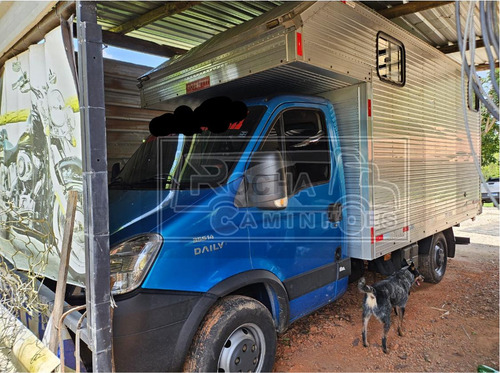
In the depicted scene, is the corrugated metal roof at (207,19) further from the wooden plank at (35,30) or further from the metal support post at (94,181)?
the metal support post at (94,181)

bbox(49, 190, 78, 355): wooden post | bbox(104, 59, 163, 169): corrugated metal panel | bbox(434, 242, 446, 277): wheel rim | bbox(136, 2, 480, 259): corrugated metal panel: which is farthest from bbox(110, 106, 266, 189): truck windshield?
bbox(434, 242, 446, 277): wheel rim

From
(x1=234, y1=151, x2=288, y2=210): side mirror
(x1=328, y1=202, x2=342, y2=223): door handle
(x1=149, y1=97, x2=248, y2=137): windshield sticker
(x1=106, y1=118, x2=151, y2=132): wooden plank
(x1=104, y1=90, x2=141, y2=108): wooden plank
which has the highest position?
(x1=104, y1=90, x2=141, y2=108): wooden plank

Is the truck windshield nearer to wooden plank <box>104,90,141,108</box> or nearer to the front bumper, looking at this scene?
the front bumper

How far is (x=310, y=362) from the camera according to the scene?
3383 millimetres

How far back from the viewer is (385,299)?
374 cm

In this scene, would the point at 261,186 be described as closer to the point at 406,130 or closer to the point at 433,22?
the point at 406,130

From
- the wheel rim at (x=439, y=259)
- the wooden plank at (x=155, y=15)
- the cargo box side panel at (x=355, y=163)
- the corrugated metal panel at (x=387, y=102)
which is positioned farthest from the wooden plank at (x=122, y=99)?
the wheel rim at (x=439, y=259)

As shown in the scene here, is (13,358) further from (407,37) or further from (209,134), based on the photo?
(407,37)

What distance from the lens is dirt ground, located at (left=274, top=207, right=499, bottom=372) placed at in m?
3.37

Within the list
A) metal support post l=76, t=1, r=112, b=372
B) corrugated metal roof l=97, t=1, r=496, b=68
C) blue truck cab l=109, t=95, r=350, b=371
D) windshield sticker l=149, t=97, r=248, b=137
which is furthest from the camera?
corrugated metal roof l=97, t=1, r=496, b=68

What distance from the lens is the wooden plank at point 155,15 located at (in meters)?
4.35

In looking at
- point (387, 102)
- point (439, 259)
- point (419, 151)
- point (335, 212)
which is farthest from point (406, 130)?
point (439, 259)

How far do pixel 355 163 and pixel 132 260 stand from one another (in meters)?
2.52

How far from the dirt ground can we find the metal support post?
202 centimetres
